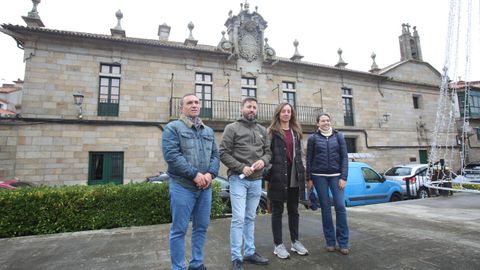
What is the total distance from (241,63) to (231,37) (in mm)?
1611

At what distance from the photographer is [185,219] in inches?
90.1

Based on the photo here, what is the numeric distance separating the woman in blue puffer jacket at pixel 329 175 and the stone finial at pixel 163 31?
1476 cm

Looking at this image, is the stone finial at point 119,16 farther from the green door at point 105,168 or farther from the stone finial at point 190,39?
the green door at point 105,168

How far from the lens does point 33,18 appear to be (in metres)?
10.5

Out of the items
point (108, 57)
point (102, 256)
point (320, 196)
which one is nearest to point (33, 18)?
point (108, 57)

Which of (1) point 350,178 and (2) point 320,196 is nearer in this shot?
(2) point 320,196

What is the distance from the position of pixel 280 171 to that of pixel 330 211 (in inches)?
34.3

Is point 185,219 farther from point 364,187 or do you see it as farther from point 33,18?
point 33,18

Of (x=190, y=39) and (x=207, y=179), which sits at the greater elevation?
(x=190, y=39)

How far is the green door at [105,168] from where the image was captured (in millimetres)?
10781

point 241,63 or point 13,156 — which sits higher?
point 241,63

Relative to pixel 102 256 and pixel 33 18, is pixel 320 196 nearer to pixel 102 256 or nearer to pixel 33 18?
pixel 102 256

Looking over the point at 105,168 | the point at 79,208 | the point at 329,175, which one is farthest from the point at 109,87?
the point at 329,175

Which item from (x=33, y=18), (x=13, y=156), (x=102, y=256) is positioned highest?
(x=33, y=18)
